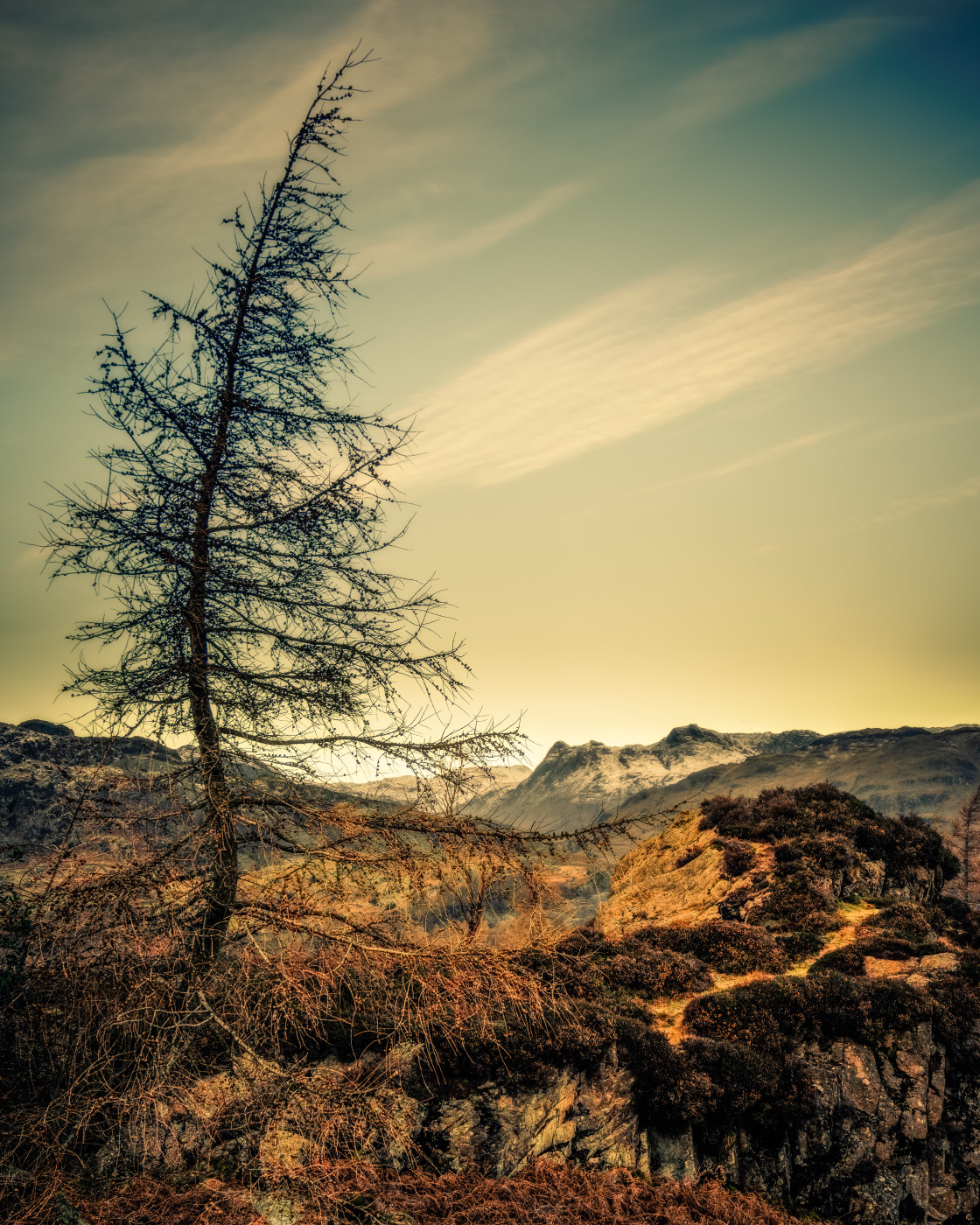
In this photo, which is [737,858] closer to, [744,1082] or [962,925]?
[962,925]

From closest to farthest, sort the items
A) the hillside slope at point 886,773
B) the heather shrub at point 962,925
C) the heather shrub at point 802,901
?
the heather shrub at point 962,925 → the heather shrub at point 802,901 → the hillside slope at point 886,773

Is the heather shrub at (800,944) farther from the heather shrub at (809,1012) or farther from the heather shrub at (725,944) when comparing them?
the heather shrub at (809,1012)

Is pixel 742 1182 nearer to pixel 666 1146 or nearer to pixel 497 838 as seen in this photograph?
pixel 666 1146

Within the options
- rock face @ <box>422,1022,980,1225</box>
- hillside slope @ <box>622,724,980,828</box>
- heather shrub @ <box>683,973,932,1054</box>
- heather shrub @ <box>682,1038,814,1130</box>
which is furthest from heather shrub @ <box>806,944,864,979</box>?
hillside slope @ <box>622,724,980,828</box>

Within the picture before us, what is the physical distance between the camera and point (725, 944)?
16.2 meters

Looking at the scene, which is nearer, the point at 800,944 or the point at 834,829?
the point at 800,944

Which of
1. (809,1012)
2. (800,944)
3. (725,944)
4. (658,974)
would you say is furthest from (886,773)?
(809,1012)

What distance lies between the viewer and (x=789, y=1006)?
12492 millimetres

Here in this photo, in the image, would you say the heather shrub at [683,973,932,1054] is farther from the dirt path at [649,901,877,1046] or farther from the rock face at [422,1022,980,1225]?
the dirt path at [649,901,877,1046]

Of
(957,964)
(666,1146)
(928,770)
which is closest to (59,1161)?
(666,1146)

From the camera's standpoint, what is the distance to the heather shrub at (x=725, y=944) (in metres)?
15.0

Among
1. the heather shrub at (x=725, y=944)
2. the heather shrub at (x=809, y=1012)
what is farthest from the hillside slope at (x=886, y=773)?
the heather shrub at (x=809, y=1012)

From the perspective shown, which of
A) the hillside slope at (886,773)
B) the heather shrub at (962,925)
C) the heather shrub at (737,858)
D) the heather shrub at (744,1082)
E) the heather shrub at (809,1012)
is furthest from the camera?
the hillside slope at (886,773)

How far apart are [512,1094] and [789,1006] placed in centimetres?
665
